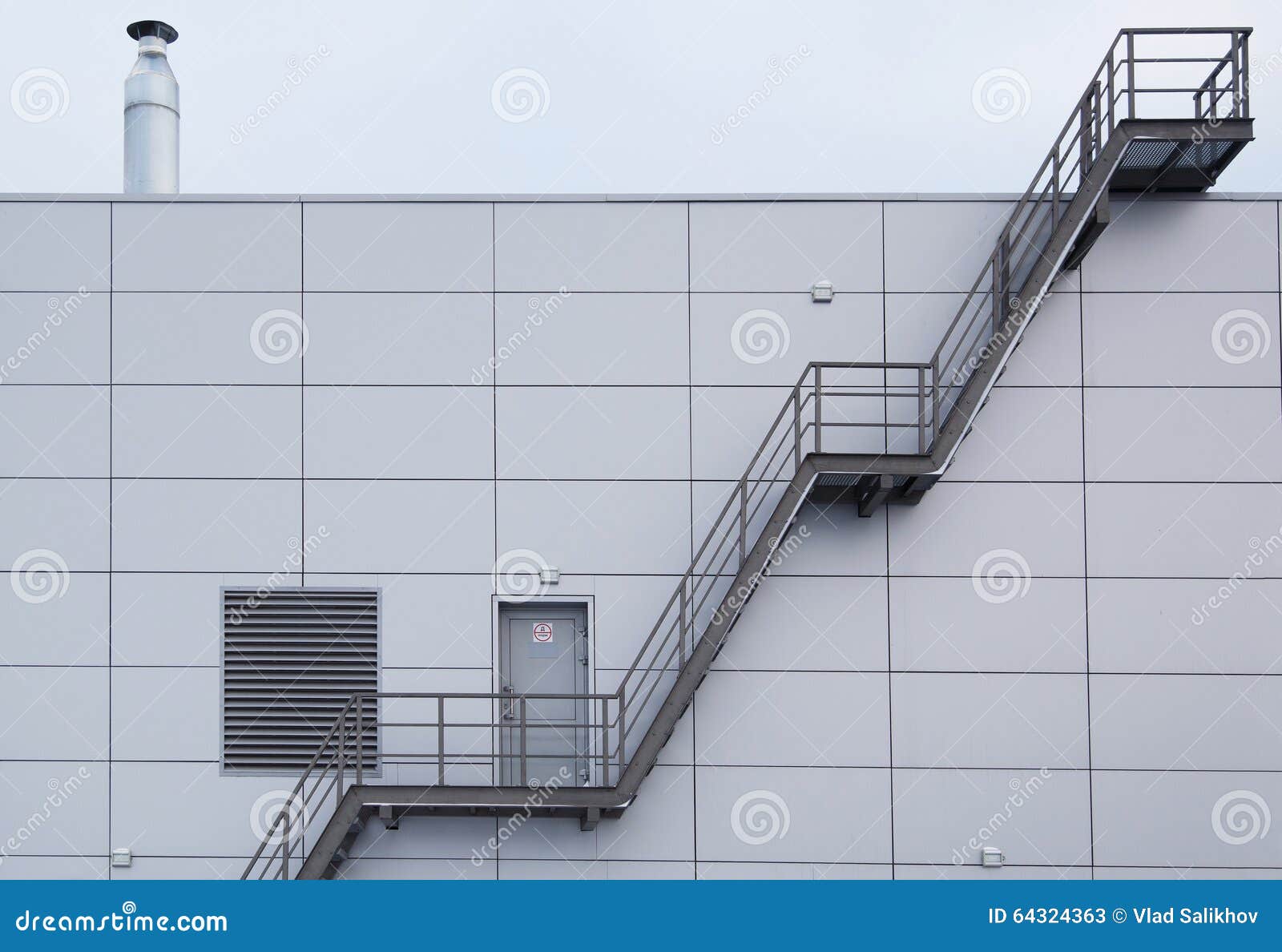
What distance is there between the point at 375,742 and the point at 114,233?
6.53 m

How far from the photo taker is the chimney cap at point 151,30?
14711 mm

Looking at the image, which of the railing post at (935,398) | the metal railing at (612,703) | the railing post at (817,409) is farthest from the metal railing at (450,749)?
the railing post at (935,398)

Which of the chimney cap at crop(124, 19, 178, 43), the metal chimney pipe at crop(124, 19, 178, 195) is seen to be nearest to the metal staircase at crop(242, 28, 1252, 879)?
the metal chimney pipe at crop(124, 19, 178, 195)

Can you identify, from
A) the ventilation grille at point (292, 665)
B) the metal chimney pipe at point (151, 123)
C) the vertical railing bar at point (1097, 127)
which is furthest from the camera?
the metal chimney pipe at point (151, 123)

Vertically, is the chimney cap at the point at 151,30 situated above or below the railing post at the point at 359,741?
above

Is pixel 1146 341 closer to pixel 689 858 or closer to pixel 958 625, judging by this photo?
pixel 958 625

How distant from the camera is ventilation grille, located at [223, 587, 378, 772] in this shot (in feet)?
39.3

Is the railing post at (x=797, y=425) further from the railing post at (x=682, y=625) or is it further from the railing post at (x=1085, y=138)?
the railing post at (x=1085, y=138)

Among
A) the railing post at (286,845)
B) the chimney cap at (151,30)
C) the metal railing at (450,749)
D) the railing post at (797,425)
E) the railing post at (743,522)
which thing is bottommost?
the railing post at (286,845)

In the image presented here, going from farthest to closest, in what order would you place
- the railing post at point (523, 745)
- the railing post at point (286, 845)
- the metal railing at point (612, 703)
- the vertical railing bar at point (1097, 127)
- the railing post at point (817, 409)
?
the metal railing at point (612, 703) → the vertical railing bar at point (1097, 127) → the railing post at point (817, 409) → the railing post at point (286, 845) → the railing post at point (523, 745)

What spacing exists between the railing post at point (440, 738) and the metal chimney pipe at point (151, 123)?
7630 mm

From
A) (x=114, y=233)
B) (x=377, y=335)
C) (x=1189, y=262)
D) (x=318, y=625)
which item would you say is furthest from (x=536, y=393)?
(x=1189, y=262)

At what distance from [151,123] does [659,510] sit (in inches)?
342

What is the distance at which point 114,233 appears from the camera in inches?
481
